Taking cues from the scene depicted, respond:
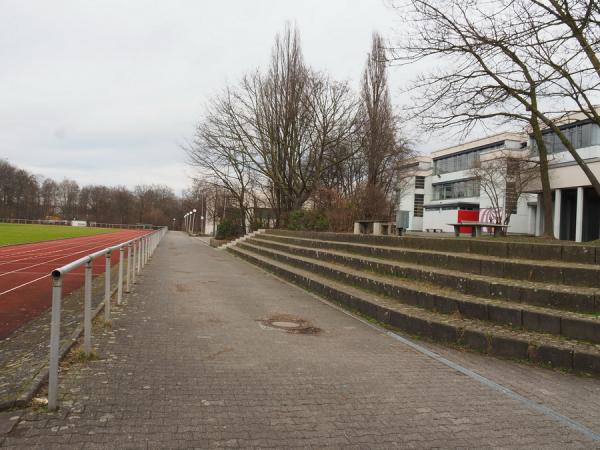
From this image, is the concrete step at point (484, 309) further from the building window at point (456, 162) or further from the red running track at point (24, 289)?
the building window at point (456, 162)

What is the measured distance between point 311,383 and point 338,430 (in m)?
1.11

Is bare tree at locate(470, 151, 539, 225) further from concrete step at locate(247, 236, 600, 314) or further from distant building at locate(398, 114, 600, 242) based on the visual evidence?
concrete step at locate(247, 236, 600, 314)

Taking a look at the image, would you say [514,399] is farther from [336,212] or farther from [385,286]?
[336,212]

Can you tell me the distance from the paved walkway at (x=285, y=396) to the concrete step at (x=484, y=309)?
0.73 meters

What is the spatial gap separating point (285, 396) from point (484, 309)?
3.51 m

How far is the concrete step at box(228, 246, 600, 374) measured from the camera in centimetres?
541

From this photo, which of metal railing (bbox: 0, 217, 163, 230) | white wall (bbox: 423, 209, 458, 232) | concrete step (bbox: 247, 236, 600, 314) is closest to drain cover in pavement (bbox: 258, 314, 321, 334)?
concrete step (bbox: 247, 236, 600, 314)

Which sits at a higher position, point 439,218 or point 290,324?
point 439,218

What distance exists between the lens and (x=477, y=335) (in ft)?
20.4

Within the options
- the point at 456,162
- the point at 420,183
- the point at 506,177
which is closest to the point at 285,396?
the point at 506,177

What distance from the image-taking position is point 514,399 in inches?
178

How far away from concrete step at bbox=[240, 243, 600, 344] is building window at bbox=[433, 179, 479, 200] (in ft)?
172

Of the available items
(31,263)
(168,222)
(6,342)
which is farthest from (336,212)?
(168,222)

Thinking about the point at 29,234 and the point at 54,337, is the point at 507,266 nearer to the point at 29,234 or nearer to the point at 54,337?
the point at 54,337
